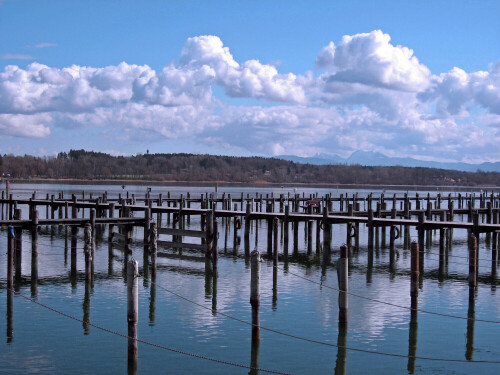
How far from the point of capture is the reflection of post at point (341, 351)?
1534cm

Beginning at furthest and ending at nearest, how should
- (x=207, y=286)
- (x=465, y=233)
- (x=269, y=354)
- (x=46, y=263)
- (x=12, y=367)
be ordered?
(x=465, y=233) → (x=46, y=263) → (x=207, y=286) → (x=269, y=354) → (x=12, y=367)

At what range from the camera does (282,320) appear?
765 inches

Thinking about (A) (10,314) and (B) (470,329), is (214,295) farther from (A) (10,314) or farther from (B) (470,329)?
(B) (470,329)

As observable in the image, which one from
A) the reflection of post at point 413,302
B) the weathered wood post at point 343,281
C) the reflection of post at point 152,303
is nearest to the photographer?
the reflection of post at point 413,302

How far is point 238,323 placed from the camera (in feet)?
62.0

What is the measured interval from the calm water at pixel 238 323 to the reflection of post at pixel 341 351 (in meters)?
0.05

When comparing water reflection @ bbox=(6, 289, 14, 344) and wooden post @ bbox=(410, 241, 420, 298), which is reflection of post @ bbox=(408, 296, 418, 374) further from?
water reflection @ bbox=(6, 289, 14, 344)

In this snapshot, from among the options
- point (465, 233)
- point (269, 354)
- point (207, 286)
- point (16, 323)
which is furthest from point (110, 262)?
point (465, 233)

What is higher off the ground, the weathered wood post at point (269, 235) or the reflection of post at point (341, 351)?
the weathered wood post at point (269, 235)

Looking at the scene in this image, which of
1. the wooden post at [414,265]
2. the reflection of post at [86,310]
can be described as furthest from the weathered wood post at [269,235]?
the wooden post at [414,265]

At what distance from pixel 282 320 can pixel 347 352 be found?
326 cm

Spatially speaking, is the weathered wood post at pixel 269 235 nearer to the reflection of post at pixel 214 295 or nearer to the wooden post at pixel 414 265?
the reflection of post at pixel 214 295

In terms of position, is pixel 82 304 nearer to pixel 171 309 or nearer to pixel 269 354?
pixel 171 309

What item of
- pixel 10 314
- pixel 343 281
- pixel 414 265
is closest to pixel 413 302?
pixel 414 265
